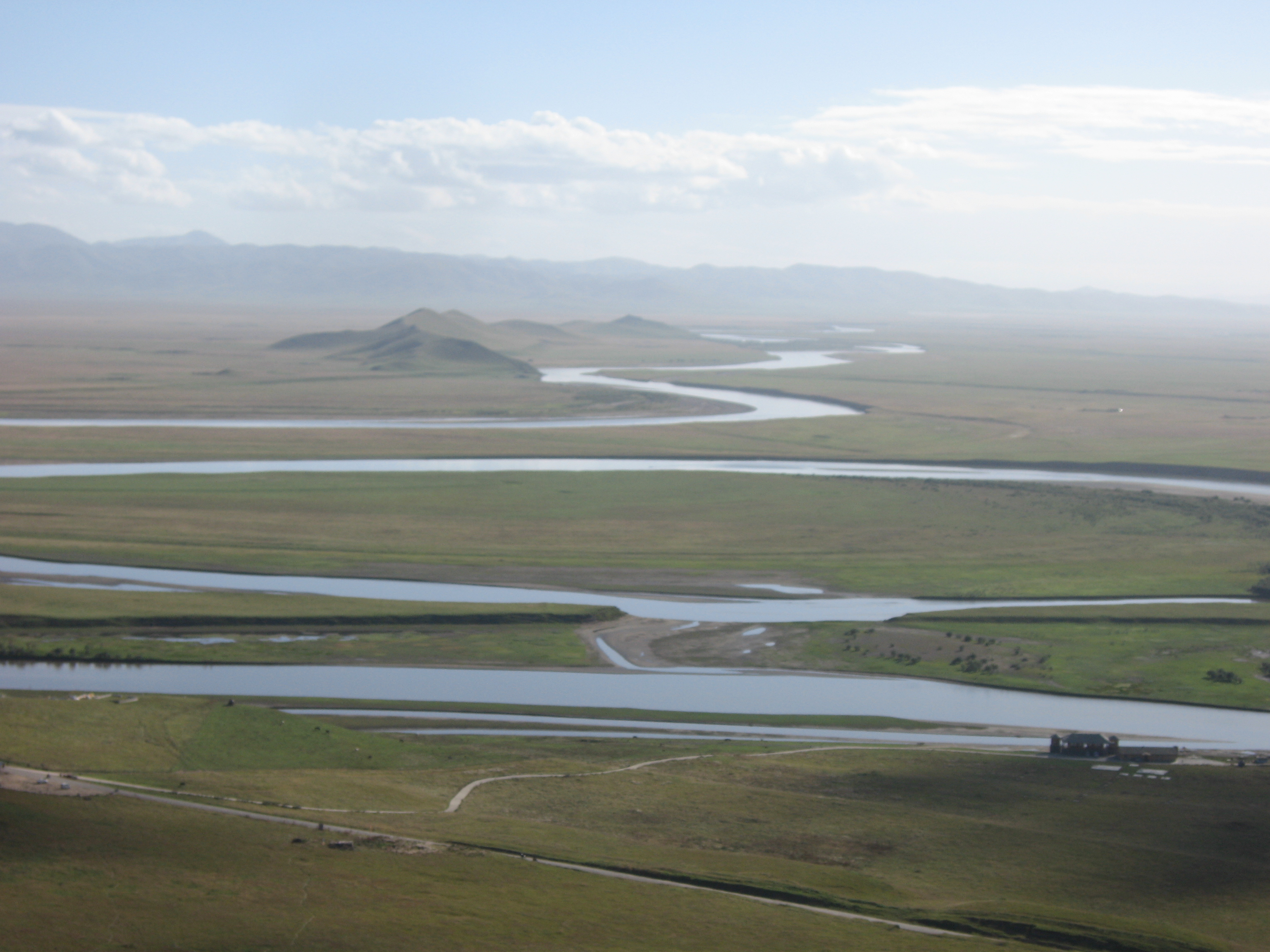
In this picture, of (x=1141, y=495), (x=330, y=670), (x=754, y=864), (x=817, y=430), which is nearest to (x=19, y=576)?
(x=330, y=670)

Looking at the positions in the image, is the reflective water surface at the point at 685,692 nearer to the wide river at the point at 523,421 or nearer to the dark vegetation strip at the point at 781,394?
the wide river at the point at 523,421

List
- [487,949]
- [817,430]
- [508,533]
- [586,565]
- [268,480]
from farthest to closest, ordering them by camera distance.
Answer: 1. [817,430]
2. [268,480]
3. [508,533]
4. [586,565]
5. [487,949]

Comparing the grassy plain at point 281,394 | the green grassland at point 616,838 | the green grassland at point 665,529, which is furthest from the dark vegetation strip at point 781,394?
the green grassland at point 616,838

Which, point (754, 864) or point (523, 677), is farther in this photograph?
point (523, 677)

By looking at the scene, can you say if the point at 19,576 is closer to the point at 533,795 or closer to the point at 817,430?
the point at 533,795

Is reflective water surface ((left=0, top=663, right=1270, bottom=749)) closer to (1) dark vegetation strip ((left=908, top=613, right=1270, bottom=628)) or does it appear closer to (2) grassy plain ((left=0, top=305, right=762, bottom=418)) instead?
(1) dark vegetation strip ((left=908, top=613, right=1270, bottom=628))

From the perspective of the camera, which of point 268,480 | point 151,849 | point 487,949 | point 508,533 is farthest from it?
point 268,480

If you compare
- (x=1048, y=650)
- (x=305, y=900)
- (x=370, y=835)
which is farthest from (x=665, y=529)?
(x=305, y=900)
